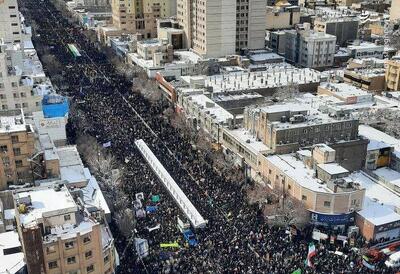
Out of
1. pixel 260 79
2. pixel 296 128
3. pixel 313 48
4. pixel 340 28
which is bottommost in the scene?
pixel 260 79

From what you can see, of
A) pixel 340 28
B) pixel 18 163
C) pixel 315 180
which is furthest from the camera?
pixel 340 28

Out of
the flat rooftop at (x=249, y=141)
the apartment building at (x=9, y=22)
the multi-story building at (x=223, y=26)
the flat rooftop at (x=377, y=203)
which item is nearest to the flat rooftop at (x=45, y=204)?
the flat rooftop at (x=249, y=141)

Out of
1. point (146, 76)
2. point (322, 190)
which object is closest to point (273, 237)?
point (322, 190)

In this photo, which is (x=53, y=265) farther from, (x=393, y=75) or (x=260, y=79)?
(x=393, y=75)

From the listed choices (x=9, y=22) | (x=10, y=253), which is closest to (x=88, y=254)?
(x=10, y=253)

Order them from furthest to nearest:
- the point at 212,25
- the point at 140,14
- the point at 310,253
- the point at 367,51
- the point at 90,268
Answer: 1. the point at 140,14
2. the point at 367,51
3. the point at 212,25
4. the point at 310,253
5. the point at 90,268

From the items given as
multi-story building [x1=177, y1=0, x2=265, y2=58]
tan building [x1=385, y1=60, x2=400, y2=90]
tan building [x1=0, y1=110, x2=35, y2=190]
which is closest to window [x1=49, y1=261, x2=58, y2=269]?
tan building [x1=0, y1=110, x2=35, y2=190]

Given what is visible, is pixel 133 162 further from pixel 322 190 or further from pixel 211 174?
pixel 322 190
